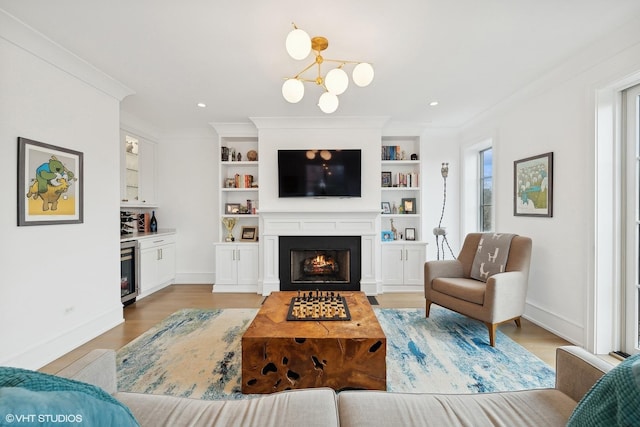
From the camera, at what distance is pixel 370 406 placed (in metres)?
1.06

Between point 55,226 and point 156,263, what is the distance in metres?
1.86

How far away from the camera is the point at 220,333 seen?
2754mm

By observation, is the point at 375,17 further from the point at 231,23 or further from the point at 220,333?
the point at 220,333

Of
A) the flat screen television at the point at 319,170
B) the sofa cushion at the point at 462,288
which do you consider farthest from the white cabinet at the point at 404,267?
the sofa cushion at the point at 462,288

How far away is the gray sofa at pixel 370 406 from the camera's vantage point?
39.1 inches

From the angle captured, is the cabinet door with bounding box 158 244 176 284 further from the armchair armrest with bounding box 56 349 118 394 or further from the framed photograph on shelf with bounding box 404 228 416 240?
the framed photograph on shelf with bounding box 404 228 416 240

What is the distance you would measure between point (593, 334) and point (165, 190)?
5.43 metres

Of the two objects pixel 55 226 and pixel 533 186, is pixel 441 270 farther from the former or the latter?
pixel 55 226

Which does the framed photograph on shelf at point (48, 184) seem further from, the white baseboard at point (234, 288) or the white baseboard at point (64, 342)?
the white baseboard at point (234, 288)

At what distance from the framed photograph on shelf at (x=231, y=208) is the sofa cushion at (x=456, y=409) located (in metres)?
3.71

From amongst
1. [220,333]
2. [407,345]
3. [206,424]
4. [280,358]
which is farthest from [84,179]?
[407,345]

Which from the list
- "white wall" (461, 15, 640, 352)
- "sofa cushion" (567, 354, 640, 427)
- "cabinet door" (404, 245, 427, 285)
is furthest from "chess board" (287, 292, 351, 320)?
"white wall" (461, 15, 640, 352)

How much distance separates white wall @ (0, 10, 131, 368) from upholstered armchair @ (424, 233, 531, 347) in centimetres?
332

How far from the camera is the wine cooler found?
3461 millimetres
